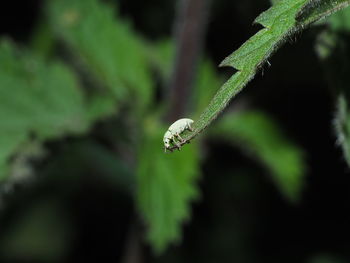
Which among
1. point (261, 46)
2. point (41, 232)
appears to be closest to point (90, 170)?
point (41, 232)

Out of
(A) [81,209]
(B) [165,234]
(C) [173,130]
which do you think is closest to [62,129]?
Answer: (B) [165,234]

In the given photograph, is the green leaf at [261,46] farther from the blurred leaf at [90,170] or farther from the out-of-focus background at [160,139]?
the blurred leaf at [90,170]

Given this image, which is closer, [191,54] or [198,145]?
[191,54]

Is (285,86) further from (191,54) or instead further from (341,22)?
(341,22)

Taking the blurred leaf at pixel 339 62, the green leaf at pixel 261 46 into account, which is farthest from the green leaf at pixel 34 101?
the green leaf at pixel 261 46

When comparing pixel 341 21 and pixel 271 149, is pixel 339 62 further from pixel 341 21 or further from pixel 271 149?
pixel 271 149

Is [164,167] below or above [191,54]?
below
